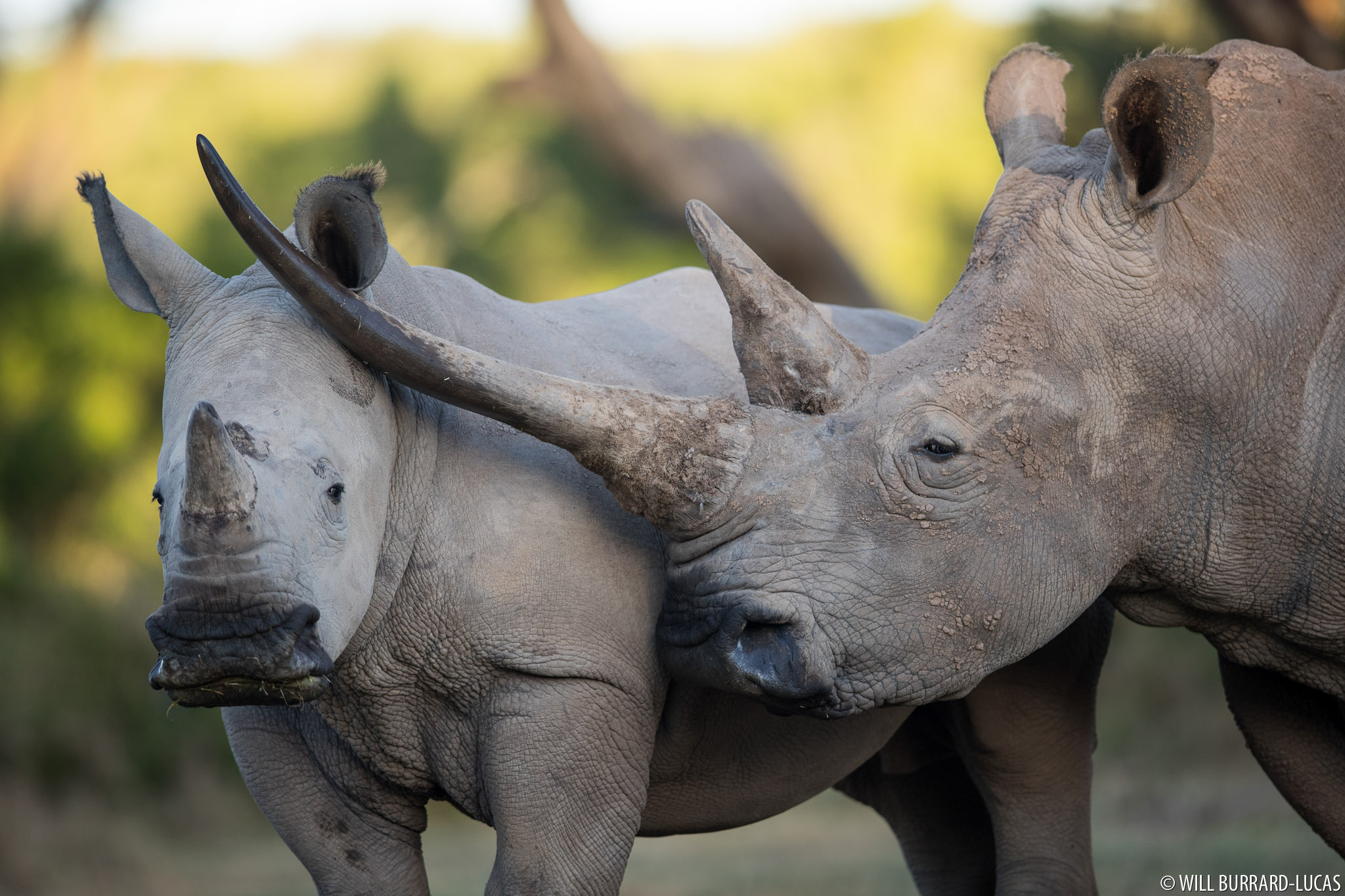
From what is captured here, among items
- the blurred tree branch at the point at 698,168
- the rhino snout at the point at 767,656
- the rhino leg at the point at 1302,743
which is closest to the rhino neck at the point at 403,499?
the rhino snout at the point at 767,656

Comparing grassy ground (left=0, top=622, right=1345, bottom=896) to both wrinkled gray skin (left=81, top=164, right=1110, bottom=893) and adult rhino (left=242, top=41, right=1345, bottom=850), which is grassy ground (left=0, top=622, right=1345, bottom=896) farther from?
wrinkled gray skin (left=81, top=164, right=1110, bottom=893)

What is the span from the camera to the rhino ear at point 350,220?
3424 millimetres

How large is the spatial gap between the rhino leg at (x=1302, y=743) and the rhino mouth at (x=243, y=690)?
2.88 metres

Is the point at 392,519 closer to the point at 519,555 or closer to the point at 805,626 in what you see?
the point at 519,555

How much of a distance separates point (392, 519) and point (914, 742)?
2.21 m

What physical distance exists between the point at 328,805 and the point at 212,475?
4.03 feet

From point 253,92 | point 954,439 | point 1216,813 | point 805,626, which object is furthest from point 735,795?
point 253,92

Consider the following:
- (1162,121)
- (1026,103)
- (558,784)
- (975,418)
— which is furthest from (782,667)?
(1026,103)

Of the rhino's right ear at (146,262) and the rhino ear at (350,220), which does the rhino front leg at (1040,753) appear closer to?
the rhino ear at (350,220)

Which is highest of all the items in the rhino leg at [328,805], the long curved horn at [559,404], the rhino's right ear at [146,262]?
the rhino's right ear at [146,262]

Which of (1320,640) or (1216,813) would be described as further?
(1216,813)

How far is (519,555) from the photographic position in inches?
142

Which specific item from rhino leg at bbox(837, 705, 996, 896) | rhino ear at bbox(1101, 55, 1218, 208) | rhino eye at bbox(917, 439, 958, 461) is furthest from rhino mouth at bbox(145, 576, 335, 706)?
rhino leg at bbox(837, 705, 996, 896)

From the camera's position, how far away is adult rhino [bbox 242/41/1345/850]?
3.55 m
